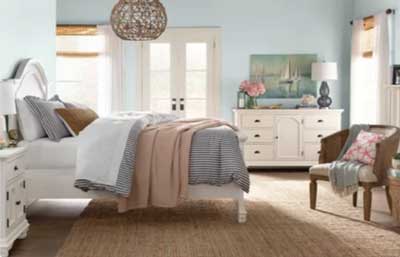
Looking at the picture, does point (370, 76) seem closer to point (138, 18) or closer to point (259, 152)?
point (259, 152)

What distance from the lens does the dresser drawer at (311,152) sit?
27.1 feet

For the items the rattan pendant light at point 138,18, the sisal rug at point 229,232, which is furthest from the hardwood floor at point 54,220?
the rattan pendant light at point 138,18

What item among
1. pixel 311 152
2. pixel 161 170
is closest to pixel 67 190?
pixel 161 170

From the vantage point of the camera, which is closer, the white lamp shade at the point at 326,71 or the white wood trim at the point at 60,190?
the white wood trim at the point at 60,190

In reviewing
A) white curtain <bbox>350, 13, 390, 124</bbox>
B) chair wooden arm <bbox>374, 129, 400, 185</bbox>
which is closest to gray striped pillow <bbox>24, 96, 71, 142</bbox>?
chair wooden arm <bbox>374, 129, 400, 185</bbox>

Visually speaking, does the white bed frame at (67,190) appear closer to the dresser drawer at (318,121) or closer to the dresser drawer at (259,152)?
the dresser drawer at (259,152)

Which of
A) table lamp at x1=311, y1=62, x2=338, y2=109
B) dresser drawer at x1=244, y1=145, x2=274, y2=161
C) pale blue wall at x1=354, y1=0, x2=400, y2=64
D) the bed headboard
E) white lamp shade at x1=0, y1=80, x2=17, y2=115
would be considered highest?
pale blue wall at x1=354, y1=0, x2=400, y2=64

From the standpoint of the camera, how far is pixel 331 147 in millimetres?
5836

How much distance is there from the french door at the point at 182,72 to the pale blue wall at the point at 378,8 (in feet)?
6.58

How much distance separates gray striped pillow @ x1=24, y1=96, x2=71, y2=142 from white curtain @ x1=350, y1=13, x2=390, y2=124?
375cm

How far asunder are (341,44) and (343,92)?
0.70 meters

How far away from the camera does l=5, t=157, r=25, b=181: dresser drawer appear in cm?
393

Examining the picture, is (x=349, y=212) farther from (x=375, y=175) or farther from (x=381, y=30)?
(x=381, y=30)

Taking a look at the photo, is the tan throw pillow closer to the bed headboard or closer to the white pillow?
the white pillow
